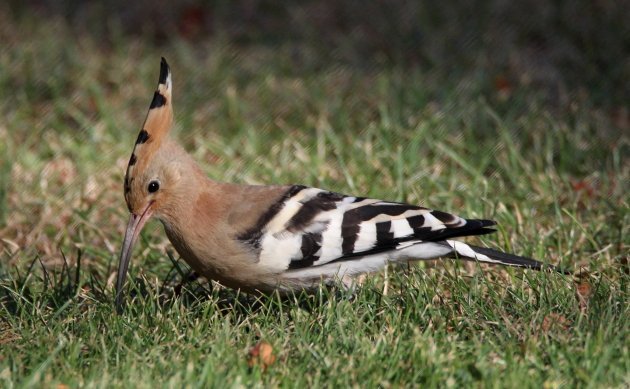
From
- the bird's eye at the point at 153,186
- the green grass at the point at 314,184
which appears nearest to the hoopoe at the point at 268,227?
the bird's eye at the point at 153,186

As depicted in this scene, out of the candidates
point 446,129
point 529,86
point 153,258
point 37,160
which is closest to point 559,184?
point 446,129

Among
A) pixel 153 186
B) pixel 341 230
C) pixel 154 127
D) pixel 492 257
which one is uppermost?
pixel 154 127

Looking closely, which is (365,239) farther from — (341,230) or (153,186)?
(153,186)

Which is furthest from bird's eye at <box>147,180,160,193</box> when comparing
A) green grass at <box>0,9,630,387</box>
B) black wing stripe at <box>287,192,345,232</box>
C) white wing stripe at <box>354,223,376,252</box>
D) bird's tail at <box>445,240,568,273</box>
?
bird's tail at <box>445,240,568,273</box>

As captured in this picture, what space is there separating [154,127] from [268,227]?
22.1 inches

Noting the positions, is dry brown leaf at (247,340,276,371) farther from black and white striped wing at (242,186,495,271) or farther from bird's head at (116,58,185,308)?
bird's head at (116,58,185,308)

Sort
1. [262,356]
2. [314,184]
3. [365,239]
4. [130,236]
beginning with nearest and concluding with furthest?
[262,356] → [365,239] → [130,236] → [314,184]

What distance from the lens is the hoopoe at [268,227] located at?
3646mm

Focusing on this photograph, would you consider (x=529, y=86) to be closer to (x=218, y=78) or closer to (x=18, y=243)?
(x=218, y=78)

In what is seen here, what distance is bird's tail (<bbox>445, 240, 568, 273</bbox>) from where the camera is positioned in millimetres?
3688

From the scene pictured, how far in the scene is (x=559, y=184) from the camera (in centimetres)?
487

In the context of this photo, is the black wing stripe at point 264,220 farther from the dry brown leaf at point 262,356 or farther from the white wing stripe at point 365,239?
the dry brown leaf at point 262,356

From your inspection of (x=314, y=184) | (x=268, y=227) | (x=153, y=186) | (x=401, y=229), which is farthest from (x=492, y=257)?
(x=314, y=184)

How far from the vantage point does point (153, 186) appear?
3.79 metres
